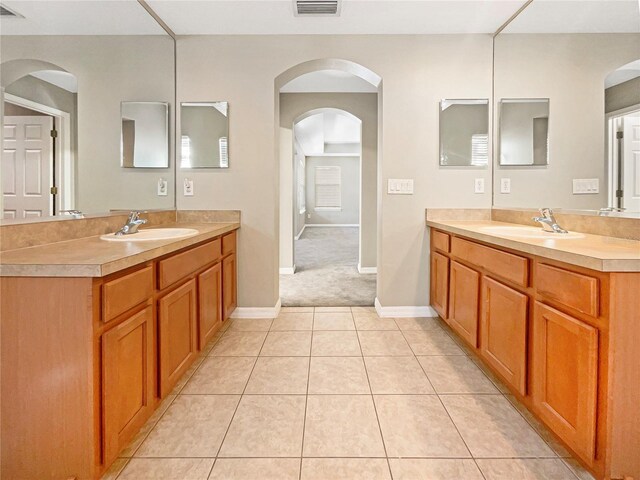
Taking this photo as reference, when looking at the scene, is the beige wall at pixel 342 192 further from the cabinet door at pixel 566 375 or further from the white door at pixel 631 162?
the cabinet door at pixel 566 375

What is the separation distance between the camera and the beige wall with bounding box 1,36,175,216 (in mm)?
1665

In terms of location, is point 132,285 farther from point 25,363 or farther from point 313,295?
point 313,295

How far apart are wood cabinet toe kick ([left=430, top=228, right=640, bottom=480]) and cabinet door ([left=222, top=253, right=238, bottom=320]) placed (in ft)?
5.72

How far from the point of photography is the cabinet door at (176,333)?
164cm

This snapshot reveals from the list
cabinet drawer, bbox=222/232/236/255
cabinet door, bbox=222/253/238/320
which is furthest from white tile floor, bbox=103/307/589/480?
cabinet drawer, bbox=222/232/236/255

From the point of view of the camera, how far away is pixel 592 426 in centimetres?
121

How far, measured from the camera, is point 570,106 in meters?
2.12

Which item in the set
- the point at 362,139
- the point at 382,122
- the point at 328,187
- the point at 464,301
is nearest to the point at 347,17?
the point at 382,122

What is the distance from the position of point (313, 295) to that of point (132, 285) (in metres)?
2.59

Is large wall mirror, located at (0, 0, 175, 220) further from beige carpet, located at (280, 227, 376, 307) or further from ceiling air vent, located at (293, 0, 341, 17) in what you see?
beige carpet, located at (280, 227, 376, 307)

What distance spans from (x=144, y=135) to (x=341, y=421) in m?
2.22

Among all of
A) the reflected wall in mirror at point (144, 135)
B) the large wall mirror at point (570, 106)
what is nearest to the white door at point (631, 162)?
the large wall mirror at point (570, 106)

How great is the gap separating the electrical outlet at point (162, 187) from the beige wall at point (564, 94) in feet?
8.64

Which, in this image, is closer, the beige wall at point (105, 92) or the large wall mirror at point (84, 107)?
the large wall mirror at point (84, 107)
